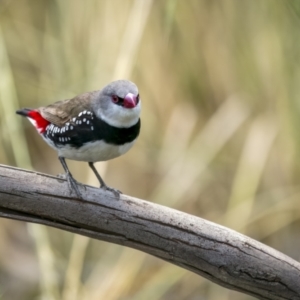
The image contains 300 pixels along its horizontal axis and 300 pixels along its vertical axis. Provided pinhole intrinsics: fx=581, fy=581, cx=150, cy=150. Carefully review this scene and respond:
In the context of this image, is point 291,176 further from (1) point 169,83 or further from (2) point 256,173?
(1) point 169,83

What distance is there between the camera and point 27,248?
3670 mm

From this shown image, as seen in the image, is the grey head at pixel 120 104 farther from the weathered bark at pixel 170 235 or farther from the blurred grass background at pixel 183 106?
the blurred grass background at pixel 183 106

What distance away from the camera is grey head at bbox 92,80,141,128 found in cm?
171

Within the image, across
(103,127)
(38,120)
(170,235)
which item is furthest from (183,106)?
(170,235)

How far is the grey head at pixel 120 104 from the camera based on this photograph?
67.2 inches

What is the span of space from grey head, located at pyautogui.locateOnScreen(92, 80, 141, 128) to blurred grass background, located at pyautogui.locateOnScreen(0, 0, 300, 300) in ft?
2.79

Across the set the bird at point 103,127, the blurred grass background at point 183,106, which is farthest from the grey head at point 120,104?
the blurred grass background at point 183,106

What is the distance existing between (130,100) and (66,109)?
0.36 metres

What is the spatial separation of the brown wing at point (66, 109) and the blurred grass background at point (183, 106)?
639mm

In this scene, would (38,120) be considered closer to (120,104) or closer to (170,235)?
(120,104)

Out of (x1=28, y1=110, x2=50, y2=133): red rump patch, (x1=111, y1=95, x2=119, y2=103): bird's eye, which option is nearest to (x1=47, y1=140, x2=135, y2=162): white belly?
(x1=111, y1=95, x2=119, y2=103): bird's eye

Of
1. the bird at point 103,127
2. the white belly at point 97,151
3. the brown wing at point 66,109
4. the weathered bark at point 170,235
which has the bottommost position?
the weathered bark at point 170,235

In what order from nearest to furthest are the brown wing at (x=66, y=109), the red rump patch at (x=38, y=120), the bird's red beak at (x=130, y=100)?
1. the bird's red beak at (x=130, y=100)
2. the brown wing at (x=66, y=109)
3. the red rump patch at (x=38, y=120)

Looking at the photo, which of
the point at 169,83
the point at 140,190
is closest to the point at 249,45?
the point at 169,83
